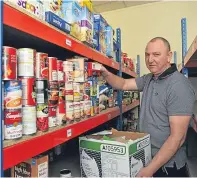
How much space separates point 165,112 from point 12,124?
3.87ft

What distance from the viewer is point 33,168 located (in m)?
0.99

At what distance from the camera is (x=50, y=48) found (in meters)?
1.41

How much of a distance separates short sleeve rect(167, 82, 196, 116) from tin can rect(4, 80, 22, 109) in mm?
1093

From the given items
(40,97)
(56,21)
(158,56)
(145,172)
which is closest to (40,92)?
(40,97)

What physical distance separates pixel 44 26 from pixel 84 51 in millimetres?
460

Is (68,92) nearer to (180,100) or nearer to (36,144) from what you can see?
(36,144)

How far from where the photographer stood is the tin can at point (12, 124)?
755 mm

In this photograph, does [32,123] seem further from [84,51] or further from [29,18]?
[84,51]

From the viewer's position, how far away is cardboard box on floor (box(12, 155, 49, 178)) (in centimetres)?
99

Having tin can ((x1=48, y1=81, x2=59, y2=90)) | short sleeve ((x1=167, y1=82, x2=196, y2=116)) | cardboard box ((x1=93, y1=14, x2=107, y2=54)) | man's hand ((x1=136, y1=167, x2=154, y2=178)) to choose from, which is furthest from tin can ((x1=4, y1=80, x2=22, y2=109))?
short sleeve ((x1=167, y1=82, x2=196, y2=116))

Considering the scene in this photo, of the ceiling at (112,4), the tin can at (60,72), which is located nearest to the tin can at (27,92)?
the tin can at (60,72)

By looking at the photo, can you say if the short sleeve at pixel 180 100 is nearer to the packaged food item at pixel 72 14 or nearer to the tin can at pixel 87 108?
the tin can at pixel 87 108

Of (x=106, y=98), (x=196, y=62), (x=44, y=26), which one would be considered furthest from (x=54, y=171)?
(x=196, y=62)

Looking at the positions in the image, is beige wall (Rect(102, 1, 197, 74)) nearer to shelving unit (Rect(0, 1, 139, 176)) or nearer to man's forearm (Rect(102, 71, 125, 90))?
man's forearm (Rect(102, 71, 125, 90))
